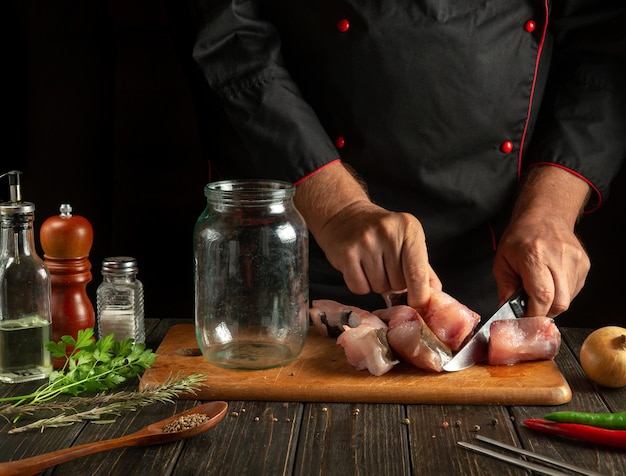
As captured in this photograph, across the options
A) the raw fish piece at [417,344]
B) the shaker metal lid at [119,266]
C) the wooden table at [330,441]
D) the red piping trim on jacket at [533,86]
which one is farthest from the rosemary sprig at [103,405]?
the red piping trim on jacket at [533,86]

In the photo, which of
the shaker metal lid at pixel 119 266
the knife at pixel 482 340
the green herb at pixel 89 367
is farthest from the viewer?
the shaker metal lid at pixel 119 266

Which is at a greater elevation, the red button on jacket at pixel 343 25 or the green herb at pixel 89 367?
the red button on jacket at pixel 343 25

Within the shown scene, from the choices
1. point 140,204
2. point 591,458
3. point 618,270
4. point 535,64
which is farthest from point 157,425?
point 618,270

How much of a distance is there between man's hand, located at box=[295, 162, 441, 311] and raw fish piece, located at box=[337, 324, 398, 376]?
0.13m

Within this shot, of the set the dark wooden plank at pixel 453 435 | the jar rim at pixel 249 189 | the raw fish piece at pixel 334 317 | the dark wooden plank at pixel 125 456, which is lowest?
the dark wooden plank at pixel 125 456

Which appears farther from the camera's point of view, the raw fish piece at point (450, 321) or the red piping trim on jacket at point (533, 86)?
the red piping trim on jacket at point (533, 86)

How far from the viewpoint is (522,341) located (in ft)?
5.67

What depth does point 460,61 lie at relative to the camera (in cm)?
218

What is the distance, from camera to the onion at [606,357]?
1644mm

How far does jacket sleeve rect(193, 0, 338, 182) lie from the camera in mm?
2072

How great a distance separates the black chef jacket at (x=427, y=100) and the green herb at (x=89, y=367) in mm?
615

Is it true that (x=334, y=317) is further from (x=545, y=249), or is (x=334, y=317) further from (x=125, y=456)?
(x=125, y=456)

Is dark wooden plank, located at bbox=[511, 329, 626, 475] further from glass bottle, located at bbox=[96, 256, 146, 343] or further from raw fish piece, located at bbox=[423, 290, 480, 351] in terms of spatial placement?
glass bottle, located at bbox=[96, 256, 146, 343]

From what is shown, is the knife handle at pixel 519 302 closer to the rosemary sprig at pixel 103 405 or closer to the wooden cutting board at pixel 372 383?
the wooden cutting board at pixel 372 383
